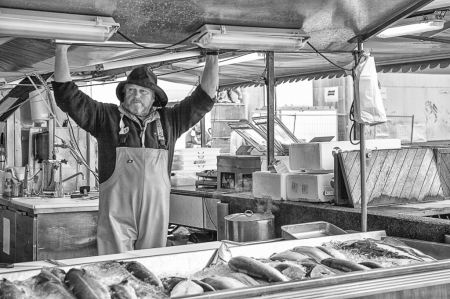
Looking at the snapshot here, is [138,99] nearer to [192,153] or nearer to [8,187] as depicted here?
[8,187]

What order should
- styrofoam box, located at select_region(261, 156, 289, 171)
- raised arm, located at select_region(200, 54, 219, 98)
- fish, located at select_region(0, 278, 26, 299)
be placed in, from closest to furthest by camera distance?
1. fish, located at select_region(0, 278, 26, 299)
2. raised arm, located at select_region(200, 54, 219, 98)
3. styrofoam box, located at select_region(261, 156, 289, 171)

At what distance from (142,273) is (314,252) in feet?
2.90

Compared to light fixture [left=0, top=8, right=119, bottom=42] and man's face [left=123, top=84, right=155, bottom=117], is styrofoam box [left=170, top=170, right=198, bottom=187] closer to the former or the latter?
man's face [left=123, top=84, right=155, bottom=117]

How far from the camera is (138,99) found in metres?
3.99

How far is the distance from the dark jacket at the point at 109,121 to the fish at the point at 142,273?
161 centimetres

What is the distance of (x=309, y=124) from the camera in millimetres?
12422

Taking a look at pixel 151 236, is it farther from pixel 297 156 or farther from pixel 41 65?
pixel 41 65

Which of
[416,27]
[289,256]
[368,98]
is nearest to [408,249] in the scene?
[289,256]

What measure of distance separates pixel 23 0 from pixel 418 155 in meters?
3.27

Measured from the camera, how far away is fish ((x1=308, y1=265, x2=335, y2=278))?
2264 millimetres

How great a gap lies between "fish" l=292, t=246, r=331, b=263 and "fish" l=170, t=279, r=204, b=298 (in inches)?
29.7

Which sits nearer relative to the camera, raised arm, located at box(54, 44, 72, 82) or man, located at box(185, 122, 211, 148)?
raised arm, located at box(54, 44, 72, 82)

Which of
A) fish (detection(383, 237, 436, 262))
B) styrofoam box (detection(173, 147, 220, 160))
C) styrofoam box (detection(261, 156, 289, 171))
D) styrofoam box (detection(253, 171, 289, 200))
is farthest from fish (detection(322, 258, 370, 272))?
styrofoam box (detection(173, 147, 220, 160))

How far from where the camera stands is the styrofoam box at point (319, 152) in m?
4.52
